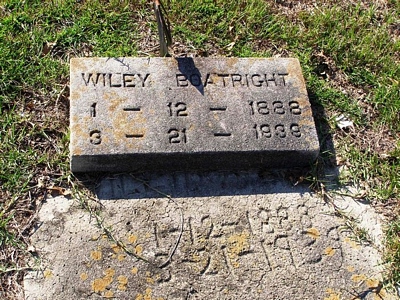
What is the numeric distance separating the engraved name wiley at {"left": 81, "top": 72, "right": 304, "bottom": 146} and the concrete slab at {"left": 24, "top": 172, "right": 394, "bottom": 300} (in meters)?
0.25

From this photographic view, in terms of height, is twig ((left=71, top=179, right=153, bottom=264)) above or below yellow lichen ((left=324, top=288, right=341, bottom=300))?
above

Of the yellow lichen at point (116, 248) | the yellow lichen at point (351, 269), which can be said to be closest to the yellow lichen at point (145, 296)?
the yellow lichen at point (116, 248)

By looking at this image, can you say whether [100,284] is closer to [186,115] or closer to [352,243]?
[186,115]

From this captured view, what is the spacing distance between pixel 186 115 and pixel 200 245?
74cm

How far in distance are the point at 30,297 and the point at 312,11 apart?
9.93ft

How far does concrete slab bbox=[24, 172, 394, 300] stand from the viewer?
9.68 feet

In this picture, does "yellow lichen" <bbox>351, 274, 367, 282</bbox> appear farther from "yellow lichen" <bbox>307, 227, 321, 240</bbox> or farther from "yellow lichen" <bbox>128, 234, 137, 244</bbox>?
"yellow lichen" <bbox>128, 234, 137, 244</bbox>

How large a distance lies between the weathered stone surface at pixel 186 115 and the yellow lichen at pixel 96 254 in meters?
0.48

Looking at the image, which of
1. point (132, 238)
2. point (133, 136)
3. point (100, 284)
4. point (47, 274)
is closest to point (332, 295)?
point (132, 238)

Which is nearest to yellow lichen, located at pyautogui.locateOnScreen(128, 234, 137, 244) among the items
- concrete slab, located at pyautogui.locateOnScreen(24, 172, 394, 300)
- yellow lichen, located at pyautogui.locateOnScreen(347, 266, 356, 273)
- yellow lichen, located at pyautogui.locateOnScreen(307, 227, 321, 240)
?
concrete slab, located at pyautogui.locateOnScreen(24, 172, 394, 300)

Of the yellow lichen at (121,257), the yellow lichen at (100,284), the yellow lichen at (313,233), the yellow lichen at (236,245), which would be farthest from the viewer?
the yellow lichen at (313,233)

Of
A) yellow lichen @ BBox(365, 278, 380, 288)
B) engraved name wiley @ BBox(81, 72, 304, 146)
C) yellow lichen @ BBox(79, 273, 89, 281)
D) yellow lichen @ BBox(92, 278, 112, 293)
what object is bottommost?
yellow lichen @ BBox(365, 278, 380, 288)

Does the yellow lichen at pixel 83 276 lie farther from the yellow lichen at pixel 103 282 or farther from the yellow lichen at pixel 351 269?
the yellow lichen at pixel 351 269

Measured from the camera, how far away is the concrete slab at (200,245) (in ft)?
9.68
